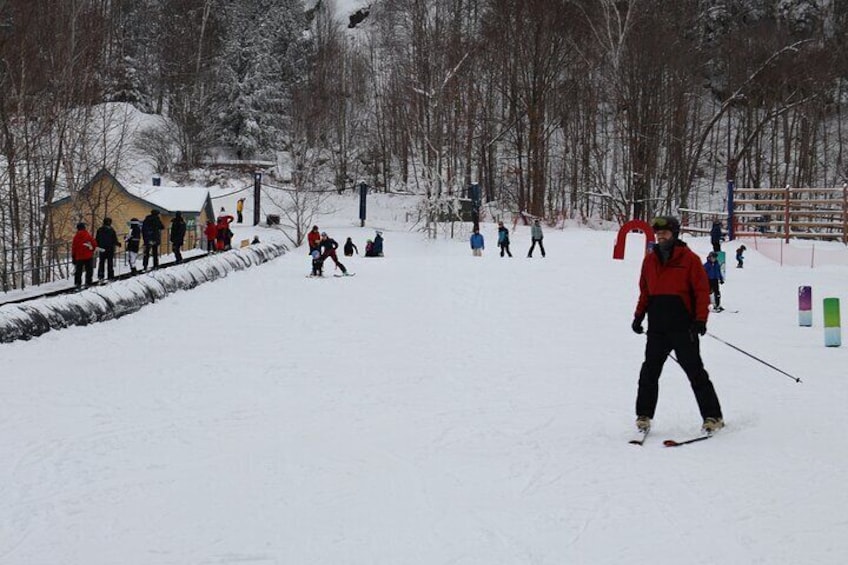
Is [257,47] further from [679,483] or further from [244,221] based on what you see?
[679,483]

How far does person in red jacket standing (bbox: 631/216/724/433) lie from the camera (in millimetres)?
7285

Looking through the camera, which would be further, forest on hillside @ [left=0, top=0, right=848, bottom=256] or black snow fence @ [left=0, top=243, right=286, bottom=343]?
forest on hillside @ [left=0, top=0, right=848, bottom=256]

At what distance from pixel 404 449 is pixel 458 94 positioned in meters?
38.9

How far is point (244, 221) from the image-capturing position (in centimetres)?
5388

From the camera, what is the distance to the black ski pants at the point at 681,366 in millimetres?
7309

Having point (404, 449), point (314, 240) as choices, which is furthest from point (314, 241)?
point (404, 449)

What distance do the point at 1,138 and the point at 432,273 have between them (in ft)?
40.1

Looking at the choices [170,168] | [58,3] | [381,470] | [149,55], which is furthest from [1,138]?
[149,55]

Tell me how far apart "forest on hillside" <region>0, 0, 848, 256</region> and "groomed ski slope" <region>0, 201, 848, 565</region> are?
14683mm

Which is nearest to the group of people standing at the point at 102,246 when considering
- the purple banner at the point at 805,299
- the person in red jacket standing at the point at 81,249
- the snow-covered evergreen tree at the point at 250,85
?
the person in red jacket standing at the point at 81,249

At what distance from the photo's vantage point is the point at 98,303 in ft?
49.1

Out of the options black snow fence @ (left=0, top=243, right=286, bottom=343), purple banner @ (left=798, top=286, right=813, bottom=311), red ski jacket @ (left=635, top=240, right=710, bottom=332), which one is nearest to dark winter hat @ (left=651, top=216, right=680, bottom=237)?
red ski jacket @ (left=635, top=240, right=710, bottom=332)

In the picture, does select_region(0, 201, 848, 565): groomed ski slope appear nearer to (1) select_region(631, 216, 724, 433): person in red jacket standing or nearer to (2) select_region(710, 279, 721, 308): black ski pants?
(1) select_region(631, 216, 724, 433): person in red jacket standing

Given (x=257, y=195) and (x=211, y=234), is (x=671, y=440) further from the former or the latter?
(x=257, y=195)
